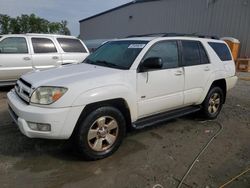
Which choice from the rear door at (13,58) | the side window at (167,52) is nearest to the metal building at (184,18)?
the side window at (167,52)

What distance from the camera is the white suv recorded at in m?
3.23

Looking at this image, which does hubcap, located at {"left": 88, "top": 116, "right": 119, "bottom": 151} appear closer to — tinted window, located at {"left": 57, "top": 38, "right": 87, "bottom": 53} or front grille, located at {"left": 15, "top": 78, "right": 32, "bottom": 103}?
front grille, located at {"left": 15, "top": 78, "right": 32, "bottom": 103}

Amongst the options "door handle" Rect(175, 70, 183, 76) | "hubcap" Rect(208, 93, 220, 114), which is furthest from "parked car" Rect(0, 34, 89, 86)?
"hubcap" Rect(208, 93, 220, 114)

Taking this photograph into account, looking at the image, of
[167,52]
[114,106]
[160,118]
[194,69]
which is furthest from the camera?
[194,69]

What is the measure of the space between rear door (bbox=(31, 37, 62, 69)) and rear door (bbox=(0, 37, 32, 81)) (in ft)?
0.67

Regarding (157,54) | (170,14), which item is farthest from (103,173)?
(170,14)

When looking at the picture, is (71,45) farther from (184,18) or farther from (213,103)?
(184,18)

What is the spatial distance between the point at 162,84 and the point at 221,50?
2.26 m

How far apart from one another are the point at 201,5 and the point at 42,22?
28.4m

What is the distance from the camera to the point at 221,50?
5645 mm

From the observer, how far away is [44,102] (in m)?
3.22

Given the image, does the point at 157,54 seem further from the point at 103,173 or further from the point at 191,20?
the point at 191,20

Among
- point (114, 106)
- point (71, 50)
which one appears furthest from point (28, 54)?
point (114, 106)

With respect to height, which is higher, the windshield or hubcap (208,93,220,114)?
the windshield
